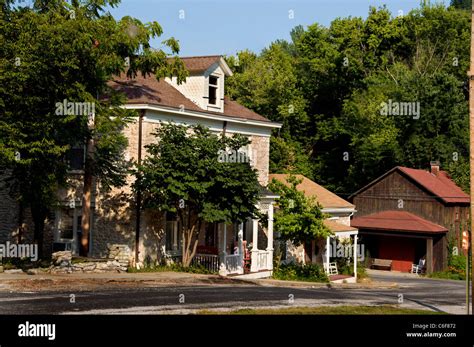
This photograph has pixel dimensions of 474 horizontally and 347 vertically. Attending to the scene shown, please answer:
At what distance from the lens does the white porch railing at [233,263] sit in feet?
111

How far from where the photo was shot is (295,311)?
1991cm

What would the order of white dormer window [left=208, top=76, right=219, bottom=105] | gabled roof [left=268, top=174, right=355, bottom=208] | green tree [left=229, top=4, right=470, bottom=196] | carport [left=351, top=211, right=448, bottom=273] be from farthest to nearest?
green tree [left=229, top=4, right=470, bottom=196], carport [left=351, top=211, right=448, bottom=273], gabled roof [left=268, top=174, right=355, bottom=208], white dormer window [left=208, top=76, right=219, bottom=105]

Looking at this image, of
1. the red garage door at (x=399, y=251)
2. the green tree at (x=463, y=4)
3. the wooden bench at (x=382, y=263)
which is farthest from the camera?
the green tree at (x=463, y=4)

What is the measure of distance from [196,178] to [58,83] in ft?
22.3

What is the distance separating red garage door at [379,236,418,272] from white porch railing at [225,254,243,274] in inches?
891

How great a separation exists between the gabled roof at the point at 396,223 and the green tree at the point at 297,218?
55.2 feet

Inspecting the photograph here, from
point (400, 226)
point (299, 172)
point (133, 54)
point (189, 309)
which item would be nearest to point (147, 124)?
point (133, 54)

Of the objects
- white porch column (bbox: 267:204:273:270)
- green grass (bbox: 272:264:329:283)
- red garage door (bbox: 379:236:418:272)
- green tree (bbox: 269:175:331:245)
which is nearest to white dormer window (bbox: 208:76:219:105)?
green tree (bbox: 269:175:331:245)

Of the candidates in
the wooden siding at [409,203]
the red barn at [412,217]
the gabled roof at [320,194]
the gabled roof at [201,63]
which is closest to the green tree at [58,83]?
the gabled roof at [201,63]

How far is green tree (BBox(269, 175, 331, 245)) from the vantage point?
36344 mm

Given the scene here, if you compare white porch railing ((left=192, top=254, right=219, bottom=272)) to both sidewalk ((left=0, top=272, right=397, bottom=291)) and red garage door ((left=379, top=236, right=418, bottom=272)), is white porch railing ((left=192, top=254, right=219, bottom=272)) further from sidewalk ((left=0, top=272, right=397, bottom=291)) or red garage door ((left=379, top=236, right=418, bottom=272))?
red garage door ((left=379, top=236, right=418, bottom=272))

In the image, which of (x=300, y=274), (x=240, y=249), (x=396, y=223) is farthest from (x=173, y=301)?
(x=396, y=223)

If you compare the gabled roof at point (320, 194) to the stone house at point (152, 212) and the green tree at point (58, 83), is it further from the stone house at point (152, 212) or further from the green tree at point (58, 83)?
the green tree at point (58, 83)
